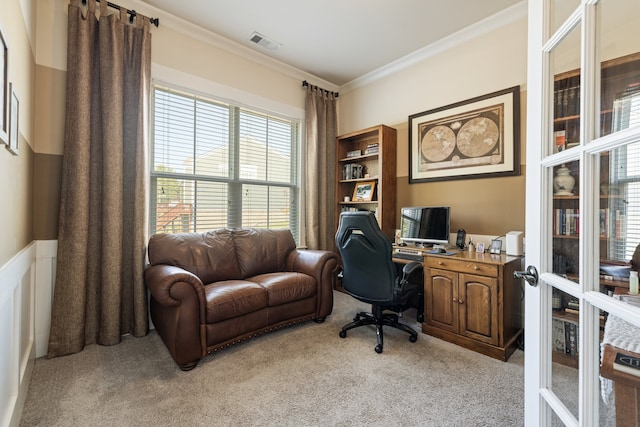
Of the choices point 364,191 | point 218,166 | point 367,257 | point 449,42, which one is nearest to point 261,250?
point 218,166

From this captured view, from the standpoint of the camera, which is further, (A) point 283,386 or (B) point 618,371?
(A) point 283,386

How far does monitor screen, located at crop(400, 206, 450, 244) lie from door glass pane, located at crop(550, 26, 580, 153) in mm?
2026

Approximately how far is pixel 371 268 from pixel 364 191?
1.76m

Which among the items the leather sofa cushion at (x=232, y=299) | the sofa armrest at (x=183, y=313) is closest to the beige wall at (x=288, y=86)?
the sofa armrest at (x=183, y=313)

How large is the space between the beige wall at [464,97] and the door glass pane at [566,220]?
1.96 metres

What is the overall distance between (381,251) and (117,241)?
2.19 m

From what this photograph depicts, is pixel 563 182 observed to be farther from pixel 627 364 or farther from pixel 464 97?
pixel 464 97

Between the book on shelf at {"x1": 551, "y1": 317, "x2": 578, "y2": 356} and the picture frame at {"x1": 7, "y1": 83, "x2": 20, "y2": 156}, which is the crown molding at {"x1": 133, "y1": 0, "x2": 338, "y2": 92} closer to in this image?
the picture frame at {"x1": 7, "y1": 83, "x2": 20, "y2": 156}

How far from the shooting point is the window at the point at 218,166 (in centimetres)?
288

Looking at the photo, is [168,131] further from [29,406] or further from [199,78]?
[29,406]

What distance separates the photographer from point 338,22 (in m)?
2.81

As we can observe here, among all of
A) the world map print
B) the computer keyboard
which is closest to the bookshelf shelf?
the world map print

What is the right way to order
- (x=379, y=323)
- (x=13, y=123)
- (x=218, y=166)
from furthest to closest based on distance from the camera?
(x=218, y=166)
(x=379, y=323)
(x=13, y=123)

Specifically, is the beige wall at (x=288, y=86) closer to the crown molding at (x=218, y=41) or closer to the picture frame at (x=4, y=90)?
the crown molding at (x=218, y=41)
